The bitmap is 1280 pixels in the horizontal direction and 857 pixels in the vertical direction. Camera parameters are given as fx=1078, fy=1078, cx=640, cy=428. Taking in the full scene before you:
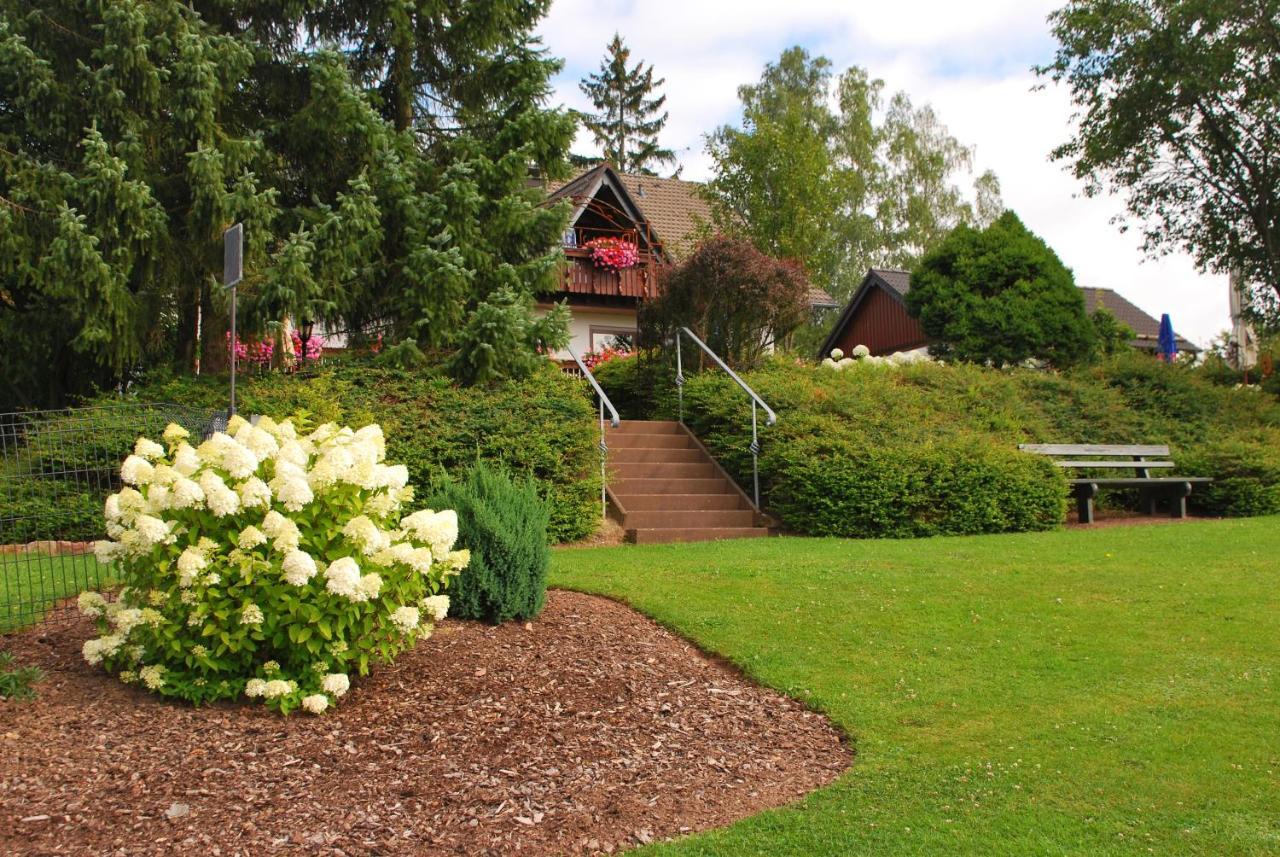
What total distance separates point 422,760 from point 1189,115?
20309 millimetres

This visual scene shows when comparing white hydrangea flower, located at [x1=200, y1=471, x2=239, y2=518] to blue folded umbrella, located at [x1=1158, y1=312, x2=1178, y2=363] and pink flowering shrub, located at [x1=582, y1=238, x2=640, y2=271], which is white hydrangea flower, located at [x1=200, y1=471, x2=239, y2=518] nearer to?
pink flowering shrub, located at [x1=582, y1=238, x2=640, y2=271]

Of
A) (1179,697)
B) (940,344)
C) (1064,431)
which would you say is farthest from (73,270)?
(940,344)

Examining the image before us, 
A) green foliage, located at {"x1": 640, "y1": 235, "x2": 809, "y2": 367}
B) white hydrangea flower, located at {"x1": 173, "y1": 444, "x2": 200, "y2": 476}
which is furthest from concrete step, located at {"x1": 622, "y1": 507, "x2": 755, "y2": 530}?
white hydrangea flower, located at {"x1": 173, "y1": 444, "x2": 200, "y2": 476}

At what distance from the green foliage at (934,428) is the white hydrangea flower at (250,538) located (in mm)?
7489

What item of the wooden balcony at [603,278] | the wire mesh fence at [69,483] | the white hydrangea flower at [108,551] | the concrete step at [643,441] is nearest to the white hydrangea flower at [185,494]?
the white hydrangea flower at [108,551]

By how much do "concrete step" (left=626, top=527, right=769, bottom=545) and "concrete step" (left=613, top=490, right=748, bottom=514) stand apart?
1.70 ft

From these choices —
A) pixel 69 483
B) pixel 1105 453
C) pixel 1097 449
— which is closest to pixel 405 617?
pixel 69 483

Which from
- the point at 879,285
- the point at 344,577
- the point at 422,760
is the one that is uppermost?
the point at 879,285

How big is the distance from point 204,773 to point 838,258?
126 ft

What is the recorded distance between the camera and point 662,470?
41.8 feet

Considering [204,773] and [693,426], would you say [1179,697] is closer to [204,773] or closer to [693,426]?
[204,773]

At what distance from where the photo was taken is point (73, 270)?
9805mm

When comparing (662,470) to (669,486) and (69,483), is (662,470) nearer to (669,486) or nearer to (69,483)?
(669,486)

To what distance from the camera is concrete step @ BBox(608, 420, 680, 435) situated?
13.6 meters
